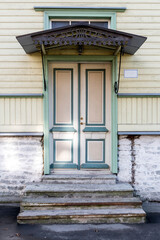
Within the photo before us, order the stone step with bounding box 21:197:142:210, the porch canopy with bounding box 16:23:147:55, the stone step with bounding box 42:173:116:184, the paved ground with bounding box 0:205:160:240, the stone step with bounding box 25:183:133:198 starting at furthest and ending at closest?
the stone step with bounding box 42:173:116:184, the stone step with bounding box 25:183:133:198, the stone step with bounding box 21:197:142:210, the porch canopy with bounding box 16:23:147:55, the paved ground with bounding box 0:205:160:240

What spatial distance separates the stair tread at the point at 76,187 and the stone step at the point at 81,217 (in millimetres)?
427

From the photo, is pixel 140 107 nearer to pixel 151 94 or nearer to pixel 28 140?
pixel 151 94

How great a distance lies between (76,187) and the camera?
15.9 feet

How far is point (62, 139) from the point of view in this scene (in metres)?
5.38

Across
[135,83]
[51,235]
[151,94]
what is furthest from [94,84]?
[51,235]

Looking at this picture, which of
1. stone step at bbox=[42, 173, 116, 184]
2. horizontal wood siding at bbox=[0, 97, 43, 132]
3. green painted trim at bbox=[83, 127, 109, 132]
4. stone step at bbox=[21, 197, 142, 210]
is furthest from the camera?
green painted trim at bbox=[83, 127, 109, 132]

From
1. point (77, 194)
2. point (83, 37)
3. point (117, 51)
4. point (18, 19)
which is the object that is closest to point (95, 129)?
point (77, 194)

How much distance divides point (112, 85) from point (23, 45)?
1935mm

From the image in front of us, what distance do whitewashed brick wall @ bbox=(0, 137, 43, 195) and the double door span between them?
0.40 m

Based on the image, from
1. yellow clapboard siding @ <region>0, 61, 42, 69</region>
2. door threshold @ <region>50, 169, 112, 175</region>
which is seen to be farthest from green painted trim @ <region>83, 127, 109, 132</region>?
yellow clapboard siding @ <region>0, 61, 42, 69</region>

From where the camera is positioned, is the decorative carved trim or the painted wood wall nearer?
the decorative carved trim

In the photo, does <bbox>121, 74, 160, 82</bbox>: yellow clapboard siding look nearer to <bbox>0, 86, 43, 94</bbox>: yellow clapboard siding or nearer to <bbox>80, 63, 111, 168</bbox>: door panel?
<bbox>80, 63, 111, 168</bbox>: door panel

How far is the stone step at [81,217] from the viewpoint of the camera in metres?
4.35

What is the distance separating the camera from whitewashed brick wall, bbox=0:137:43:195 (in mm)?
5215
